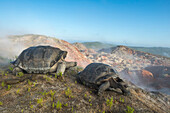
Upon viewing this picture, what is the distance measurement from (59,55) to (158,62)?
28.8 m

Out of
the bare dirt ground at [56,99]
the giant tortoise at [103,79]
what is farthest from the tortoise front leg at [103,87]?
the bare dirt ground at [56,99]

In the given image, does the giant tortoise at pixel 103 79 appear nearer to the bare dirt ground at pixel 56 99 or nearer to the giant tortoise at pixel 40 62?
the bare dirt ground at pixel 56 99

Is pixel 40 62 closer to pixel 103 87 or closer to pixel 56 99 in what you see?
pixel 56 99

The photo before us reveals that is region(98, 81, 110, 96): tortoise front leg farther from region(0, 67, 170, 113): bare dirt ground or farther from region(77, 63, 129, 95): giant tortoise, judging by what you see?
region(0, 67, 170, 113): bare dirt ground

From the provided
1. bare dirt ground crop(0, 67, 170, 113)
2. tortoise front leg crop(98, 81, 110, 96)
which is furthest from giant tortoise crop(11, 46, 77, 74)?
tortoise front leg crop(98, 81, 110, 96)

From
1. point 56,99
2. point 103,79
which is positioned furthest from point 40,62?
point 103,79

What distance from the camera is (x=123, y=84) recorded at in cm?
412

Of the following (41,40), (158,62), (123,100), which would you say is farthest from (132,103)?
(158,62)

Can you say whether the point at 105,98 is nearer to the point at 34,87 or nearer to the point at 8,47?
the point at 34,87

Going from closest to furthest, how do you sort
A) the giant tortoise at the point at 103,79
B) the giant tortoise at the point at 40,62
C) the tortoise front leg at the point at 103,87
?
the tortoise front leg at the point at 103,87, the giant tortoise at the point at 103,79, the giant tortoise at the point at 40,62

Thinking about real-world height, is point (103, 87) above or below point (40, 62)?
below

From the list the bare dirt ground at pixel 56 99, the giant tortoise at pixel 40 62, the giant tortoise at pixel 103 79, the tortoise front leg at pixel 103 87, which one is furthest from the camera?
the giant tortoise at pixel 40 62

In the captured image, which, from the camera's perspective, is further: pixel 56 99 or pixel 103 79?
pixel 103 79

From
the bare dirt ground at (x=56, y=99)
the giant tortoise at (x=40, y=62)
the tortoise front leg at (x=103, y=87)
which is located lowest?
the bare dirt ground at (x=56, y=99)
